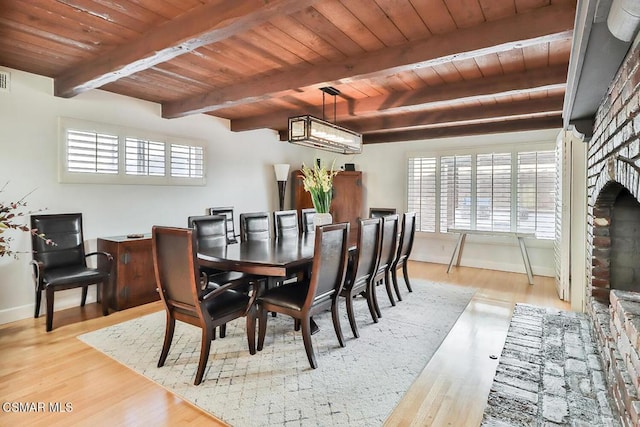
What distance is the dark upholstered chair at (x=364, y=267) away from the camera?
2.85 meters

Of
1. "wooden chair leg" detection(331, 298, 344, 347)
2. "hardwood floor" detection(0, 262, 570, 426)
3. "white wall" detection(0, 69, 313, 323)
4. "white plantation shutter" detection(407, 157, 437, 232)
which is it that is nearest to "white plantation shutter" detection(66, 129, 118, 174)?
"white wall" detection(0, 69, 313, 323)

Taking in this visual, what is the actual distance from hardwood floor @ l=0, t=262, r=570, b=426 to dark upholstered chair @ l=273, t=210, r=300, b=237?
1754mm

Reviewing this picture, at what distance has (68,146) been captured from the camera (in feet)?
11.7

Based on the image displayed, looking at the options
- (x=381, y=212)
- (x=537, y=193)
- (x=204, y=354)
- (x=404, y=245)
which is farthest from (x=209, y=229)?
(x=537, y=193)

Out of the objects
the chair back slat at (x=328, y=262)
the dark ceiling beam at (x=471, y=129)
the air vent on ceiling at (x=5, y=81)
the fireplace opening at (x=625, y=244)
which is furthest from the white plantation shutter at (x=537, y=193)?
the air vent on ceiling at (x=5, y=81)

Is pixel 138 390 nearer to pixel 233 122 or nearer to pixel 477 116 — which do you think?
pixel 233 122

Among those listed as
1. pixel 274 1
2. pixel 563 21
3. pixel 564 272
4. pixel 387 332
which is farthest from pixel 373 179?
pixel 274 1

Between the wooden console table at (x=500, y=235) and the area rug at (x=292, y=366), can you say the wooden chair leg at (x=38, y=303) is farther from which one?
the wooden console table at (x=500, y=235)

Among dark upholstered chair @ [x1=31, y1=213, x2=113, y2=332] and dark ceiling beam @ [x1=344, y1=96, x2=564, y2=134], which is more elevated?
dark ceiling beam @ [x1=344, y1=96, x2=564, y2=134]

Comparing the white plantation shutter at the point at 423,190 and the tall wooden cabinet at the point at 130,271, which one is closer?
the tall wooden cabinet at the point at 130,271

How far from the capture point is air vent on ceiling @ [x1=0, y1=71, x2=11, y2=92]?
10.2 ft

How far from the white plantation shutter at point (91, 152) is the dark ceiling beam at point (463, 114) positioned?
11.0 ft

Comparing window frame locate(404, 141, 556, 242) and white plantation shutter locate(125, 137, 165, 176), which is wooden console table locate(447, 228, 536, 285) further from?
white plantation shutter locate(125, 137, 165, 176)

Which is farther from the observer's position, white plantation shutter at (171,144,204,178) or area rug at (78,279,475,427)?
white plantation shutter at (171,144,204,178)
